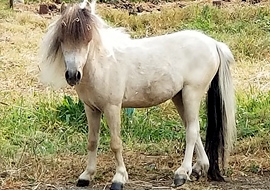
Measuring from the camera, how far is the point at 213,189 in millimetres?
4266

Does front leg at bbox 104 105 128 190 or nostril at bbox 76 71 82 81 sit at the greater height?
nostril at bbox 76 71 82 81

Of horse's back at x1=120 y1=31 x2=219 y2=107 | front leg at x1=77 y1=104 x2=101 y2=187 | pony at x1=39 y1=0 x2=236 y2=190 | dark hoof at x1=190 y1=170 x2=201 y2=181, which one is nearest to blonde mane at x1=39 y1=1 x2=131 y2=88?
pony at x1=39 y1=0 x2=236 y2=190

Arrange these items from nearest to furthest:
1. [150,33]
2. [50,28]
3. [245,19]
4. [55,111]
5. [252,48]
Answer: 1. [50,28]
2. [55,111]
3. [252,48]
4. [150,33]
5. [245,19]

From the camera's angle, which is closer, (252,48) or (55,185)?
(55,185)

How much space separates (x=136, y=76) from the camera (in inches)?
167

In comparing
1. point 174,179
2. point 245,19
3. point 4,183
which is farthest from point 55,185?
point 245,19

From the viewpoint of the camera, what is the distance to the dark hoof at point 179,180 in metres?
4.26

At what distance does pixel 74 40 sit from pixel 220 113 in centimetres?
145

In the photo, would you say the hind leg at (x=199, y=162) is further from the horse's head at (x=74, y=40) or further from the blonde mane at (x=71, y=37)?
the horse's head at (x=74, y=40)

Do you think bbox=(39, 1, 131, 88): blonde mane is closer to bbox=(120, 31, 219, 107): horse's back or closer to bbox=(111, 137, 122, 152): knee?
bbox=(120, 31, 219, 107): horse's back

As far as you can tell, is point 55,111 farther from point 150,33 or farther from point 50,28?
point 150,33

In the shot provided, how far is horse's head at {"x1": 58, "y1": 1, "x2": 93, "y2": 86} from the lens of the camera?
12.3ft

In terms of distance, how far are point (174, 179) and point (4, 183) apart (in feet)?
4.35

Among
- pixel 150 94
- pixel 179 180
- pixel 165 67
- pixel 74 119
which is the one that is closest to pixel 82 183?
pixel 179 180
